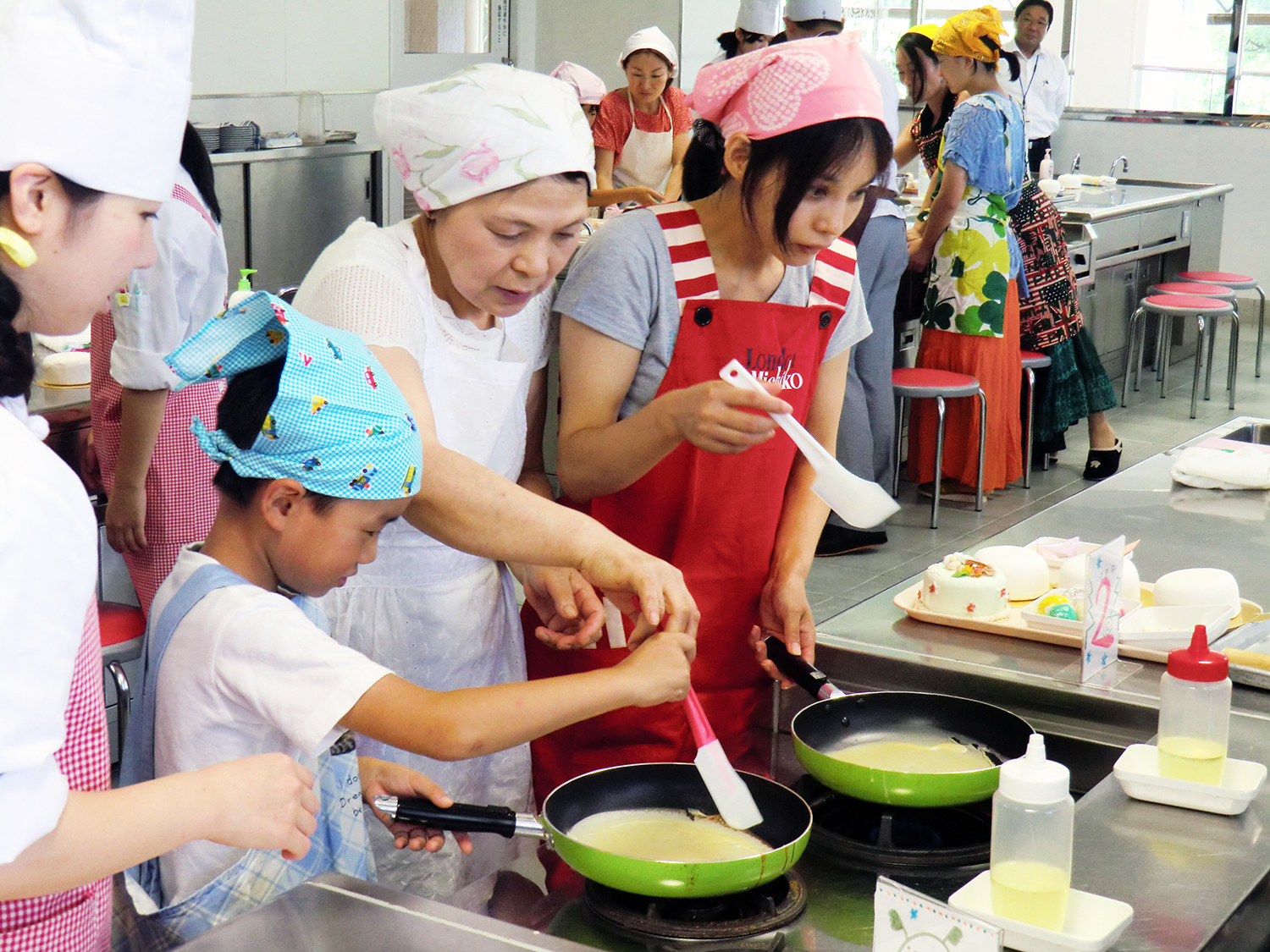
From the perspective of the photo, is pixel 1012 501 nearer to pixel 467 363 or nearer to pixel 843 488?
pixel 843 488

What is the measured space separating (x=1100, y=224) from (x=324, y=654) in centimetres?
601

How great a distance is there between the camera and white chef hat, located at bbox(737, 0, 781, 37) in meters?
5.33

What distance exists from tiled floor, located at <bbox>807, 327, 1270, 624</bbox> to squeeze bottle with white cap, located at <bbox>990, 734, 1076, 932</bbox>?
210cm

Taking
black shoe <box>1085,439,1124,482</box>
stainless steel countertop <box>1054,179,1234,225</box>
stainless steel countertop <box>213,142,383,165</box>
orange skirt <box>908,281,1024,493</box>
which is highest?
stainless steel countertop <box>213,142,383,165</box>

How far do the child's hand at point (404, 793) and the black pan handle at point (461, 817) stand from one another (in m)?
0.02

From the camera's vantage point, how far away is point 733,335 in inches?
68.2

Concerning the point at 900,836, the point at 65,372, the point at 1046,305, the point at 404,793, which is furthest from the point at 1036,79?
the point at 404,793

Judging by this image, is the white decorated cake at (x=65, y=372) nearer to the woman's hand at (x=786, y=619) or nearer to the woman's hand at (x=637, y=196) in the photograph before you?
the woman's hand at (x=786, y=619)

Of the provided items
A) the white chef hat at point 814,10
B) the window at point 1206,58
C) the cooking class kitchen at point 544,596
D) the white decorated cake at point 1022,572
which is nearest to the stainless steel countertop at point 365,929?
the cooking class kitchen at point 544,596

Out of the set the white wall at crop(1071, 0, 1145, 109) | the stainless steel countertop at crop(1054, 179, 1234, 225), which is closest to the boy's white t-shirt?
the stainless steel countertop at crop(1054, 179, 1234, 225)

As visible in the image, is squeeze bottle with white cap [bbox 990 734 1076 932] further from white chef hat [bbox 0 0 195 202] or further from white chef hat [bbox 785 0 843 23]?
white chef hat [bbox 785 0 843 23]

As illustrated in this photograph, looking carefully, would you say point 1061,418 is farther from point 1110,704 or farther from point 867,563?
point 1110,704

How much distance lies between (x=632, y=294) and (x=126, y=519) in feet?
4.61

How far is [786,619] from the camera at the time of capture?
1.71 meters
